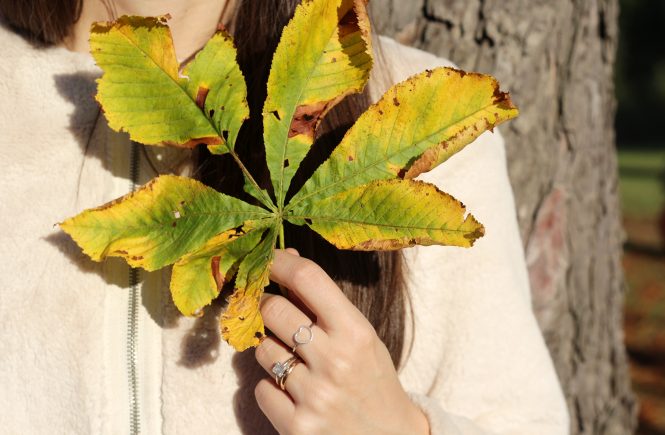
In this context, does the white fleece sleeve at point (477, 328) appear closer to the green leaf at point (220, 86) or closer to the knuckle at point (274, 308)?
the knuckle at point (274, 308)

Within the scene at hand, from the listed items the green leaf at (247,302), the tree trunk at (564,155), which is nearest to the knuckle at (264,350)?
the green leaf at (247,302)

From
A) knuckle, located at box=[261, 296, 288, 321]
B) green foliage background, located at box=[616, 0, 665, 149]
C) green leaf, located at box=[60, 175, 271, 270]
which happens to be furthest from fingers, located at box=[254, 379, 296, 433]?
green foliage background, located at box=[616, 0, 665, 149]

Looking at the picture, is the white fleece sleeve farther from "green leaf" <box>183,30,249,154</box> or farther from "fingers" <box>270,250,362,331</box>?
"green leaf" <box>183,30,249,154</box>

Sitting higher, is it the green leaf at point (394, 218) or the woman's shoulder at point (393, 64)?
the woman's shoulder at point (393, 64)

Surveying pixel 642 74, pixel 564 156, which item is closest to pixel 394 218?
pixel 564 156

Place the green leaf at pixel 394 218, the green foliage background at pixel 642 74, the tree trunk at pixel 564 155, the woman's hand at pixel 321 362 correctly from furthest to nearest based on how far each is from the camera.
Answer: the green foliage background at pixel 642 74 < the tree trunk at pixel 564 155 < the woman's hand at pixel 321 362 < the green leaf at pixel 394 218
